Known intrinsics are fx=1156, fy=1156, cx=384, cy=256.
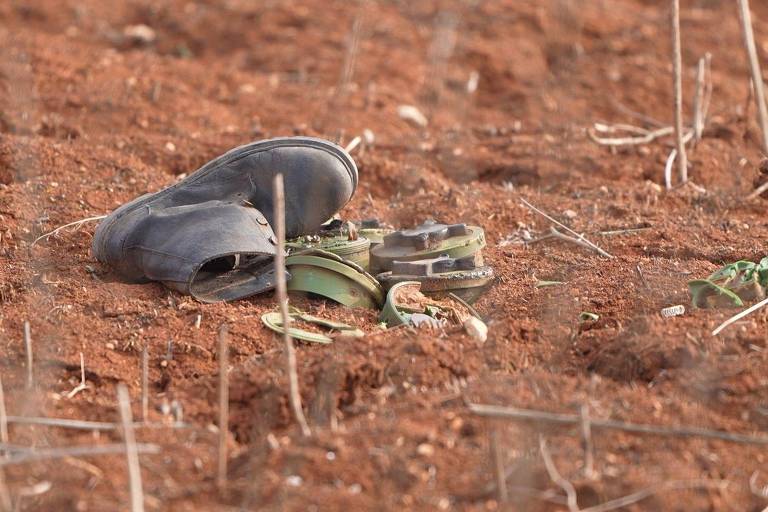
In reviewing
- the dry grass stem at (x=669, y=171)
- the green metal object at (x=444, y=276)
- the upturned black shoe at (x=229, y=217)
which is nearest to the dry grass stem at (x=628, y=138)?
the dry grass stem at (x=669, y=171)

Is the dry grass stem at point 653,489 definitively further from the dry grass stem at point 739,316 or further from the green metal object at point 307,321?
the green metal object at point 307,321

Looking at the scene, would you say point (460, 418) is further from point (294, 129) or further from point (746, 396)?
point (294, 129)

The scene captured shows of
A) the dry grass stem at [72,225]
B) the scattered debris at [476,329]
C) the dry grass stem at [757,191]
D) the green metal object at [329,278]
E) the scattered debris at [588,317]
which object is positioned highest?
the dry grass stem at [72,225]

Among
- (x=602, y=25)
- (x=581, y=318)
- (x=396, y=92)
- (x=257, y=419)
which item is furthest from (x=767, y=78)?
(x=257, y=419)

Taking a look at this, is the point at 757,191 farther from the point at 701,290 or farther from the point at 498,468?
the point at 498,468

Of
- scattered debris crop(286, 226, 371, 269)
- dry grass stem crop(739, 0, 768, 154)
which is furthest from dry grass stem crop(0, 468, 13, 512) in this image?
dry grass stem crop(739, 0, 768, 154)

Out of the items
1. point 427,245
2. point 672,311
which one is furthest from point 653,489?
point 427,245
